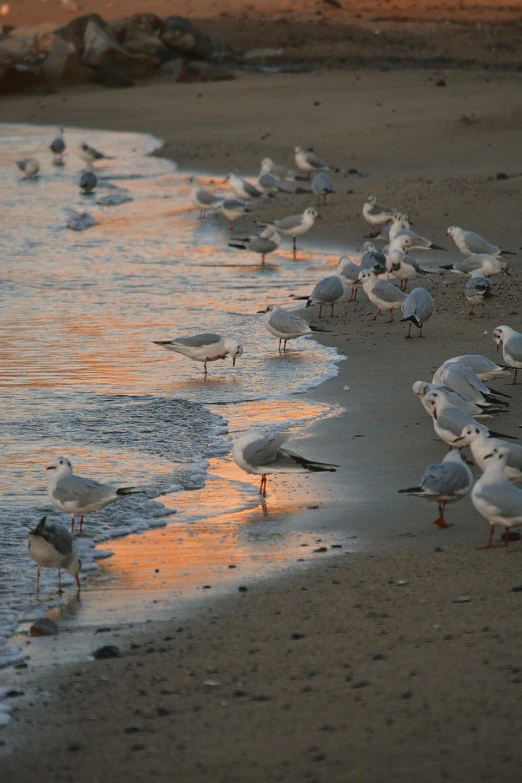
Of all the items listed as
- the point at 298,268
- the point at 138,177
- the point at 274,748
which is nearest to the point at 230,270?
the point at 298,268

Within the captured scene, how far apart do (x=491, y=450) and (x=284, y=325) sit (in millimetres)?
4699

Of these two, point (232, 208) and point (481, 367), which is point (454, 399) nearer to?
point (481, 367)

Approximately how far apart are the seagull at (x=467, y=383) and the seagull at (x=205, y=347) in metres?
2.38

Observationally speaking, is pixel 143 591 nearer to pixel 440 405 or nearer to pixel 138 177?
pixel 440 405

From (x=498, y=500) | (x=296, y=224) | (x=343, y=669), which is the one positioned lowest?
(x=296, y=224)

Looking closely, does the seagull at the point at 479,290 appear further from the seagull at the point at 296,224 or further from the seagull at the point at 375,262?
the seagull at the point at 296,224

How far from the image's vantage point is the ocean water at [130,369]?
22.2 feet

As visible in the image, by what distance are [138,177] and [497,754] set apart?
71.2ft

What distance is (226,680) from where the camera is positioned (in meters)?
4.30

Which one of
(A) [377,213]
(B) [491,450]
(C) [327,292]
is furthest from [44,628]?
(A) [377,213]

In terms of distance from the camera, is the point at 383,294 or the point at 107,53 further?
the point at 107,53

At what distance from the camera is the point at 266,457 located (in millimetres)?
6648

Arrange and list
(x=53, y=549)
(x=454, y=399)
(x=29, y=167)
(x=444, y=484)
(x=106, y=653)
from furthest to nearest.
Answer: (x=29, y=167) < (x=454, y=399) < (x=444, y=484) < (x=53, y=549) < (x=106, y=653)

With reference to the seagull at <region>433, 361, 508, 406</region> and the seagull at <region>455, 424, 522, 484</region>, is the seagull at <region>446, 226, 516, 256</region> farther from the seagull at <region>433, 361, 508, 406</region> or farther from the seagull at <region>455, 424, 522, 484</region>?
the seagull at <region>455, 424, 522, 484</region>
